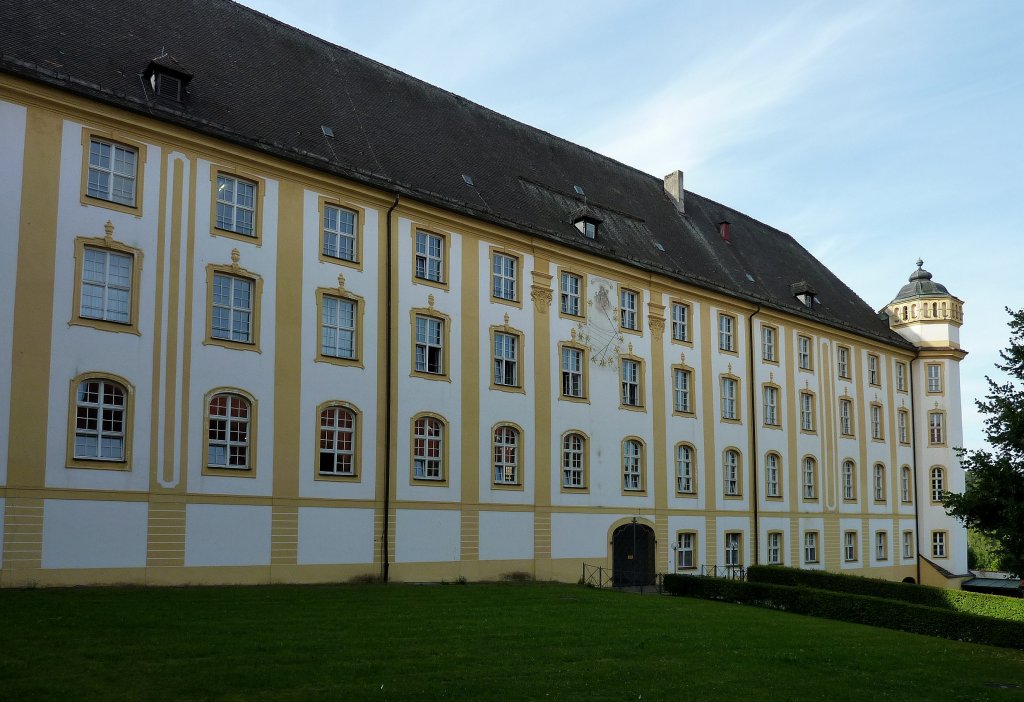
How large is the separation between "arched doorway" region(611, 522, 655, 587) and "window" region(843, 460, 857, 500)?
615 inches

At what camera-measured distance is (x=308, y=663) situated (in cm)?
1460

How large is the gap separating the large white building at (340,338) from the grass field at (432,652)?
3.13m

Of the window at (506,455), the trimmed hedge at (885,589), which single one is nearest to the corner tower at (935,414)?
the trimmed hedge at (885,589)

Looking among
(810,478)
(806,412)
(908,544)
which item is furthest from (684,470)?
(908,544)

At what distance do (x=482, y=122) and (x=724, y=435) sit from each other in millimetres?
16193

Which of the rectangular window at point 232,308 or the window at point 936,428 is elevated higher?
the rectangular window at point 232,308

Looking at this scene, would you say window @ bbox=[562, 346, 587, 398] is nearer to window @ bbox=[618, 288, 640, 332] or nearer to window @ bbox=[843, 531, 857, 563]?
window @ bbox=[618, 288, 640, 332]

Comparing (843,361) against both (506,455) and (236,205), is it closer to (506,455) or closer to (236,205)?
(506,455)

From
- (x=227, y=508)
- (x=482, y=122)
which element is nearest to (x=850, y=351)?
(x=482, y=122)

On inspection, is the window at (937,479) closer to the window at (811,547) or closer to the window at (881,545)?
the window at (881,545)

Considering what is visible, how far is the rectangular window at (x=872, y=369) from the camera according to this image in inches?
2024

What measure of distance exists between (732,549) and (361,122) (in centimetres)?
2266

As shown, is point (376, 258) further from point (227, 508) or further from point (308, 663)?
point (308, 663)

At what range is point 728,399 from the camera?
41812 millimetres
